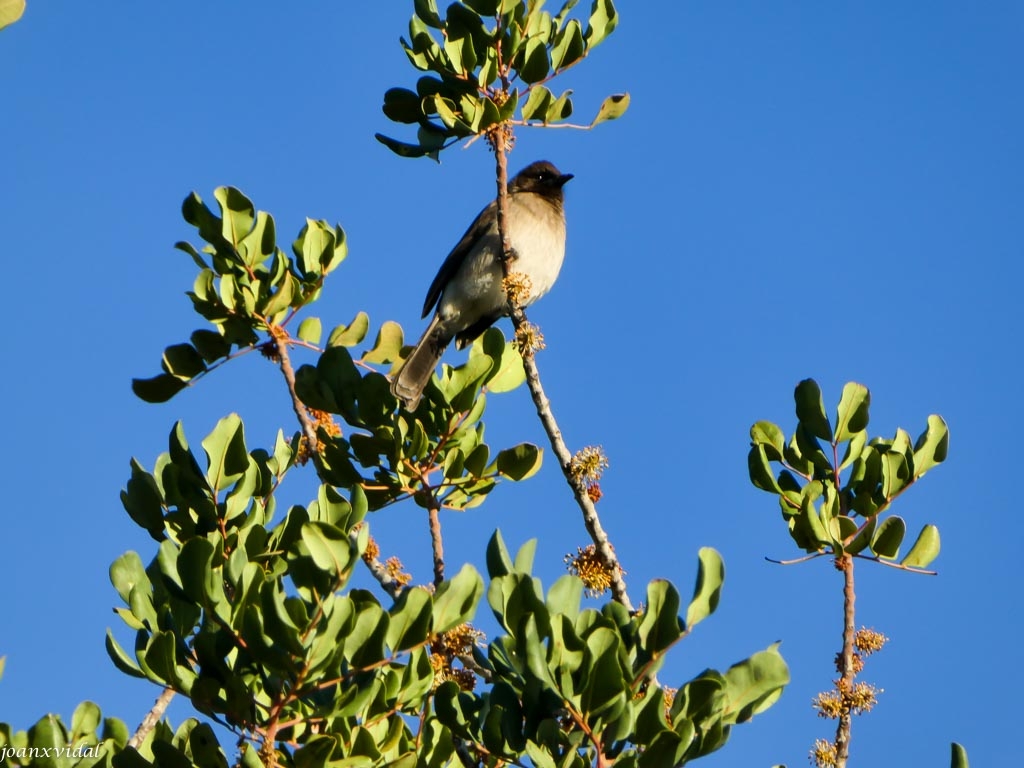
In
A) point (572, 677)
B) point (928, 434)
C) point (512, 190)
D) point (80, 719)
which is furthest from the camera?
point (512, 190)

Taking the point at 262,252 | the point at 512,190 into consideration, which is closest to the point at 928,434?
the point at 262,252

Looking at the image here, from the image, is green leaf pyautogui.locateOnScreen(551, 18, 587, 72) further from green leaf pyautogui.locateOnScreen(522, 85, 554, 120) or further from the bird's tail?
the bird's tail

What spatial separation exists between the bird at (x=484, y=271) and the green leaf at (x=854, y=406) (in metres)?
4.32

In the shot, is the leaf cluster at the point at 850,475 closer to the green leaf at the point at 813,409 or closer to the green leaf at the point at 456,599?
the green leaf at the point at 813,409

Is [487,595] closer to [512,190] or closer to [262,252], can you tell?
[262,252]

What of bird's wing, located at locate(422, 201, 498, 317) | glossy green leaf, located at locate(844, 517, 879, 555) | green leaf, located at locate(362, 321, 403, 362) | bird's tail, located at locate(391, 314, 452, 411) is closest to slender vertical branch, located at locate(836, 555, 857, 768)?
glossy green leaf, located at locate(844, 517, 879, 555)

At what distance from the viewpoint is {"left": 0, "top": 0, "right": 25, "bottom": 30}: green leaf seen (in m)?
1.85

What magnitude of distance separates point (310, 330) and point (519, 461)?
0.88 m

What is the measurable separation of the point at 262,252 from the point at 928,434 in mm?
2144

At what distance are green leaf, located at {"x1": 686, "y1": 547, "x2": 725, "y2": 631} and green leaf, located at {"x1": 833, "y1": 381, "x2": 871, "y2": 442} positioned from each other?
111 cm

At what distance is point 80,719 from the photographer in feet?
10.7

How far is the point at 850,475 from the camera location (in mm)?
3701

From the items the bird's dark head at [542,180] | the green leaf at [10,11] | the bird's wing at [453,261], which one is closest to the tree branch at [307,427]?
the green leaf at [10,11]

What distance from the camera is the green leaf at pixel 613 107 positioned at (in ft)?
15.4
